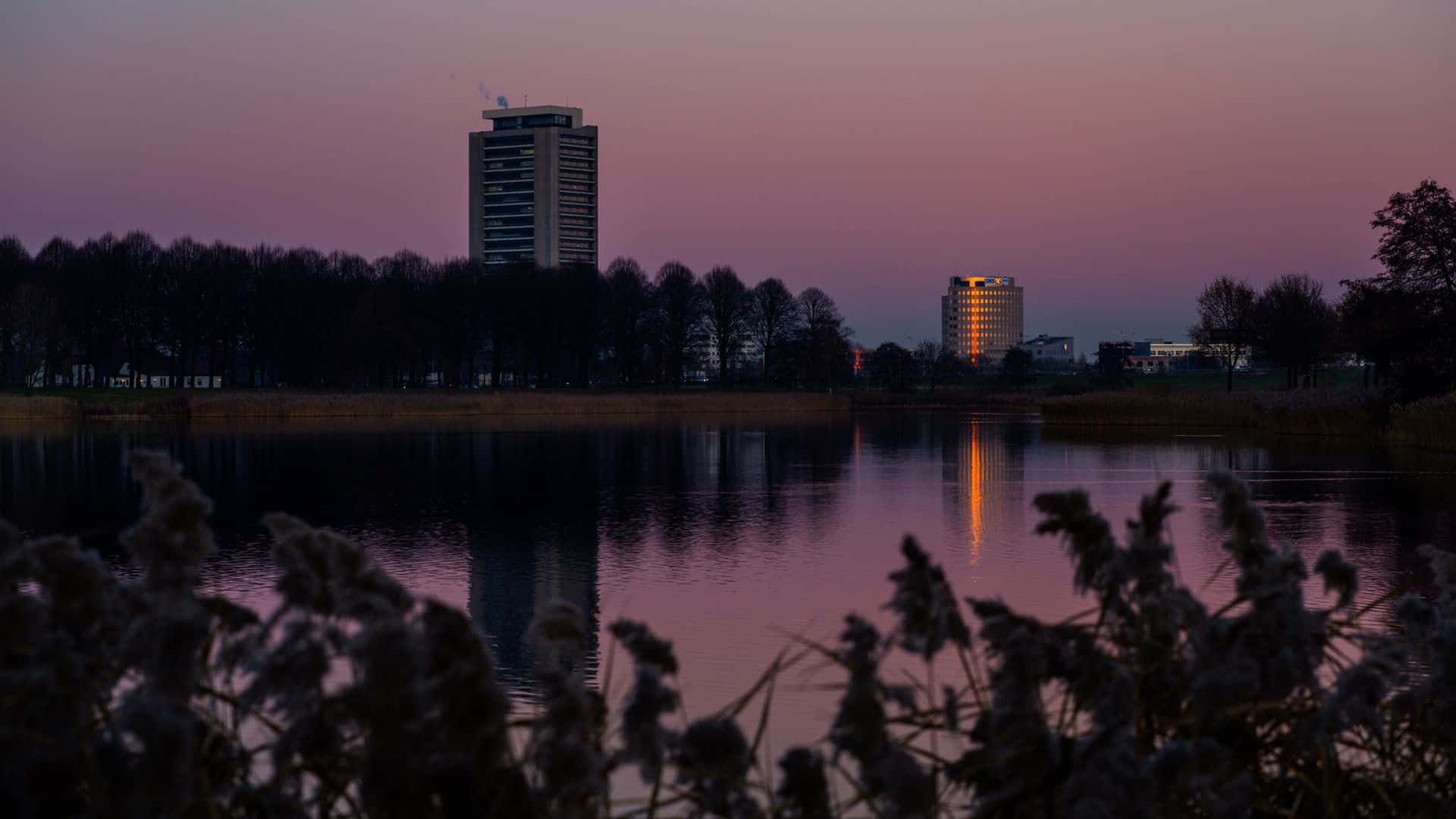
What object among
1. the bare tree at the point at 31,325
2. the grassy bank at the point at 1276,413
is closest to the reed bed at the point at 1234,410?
the grassy bank at the point at 1276,413

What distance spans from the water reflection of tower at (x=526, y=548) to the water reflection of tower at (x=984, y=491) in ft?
14.2

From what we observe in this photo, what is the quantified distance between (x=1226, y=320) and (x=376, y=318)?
46.3 m

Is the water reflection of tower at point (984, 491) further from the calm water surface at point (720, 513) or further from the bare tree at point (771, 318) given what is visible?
the bare tree at point (771, 318)

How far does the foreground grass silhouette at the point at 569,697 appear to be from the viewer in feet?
6.12

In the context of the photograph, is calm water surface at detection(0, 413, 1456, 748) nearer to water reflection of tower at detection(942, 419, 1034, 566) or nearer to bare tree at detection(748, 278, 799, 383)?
water reflection of tower at detection(942, 419, 1034, 566)

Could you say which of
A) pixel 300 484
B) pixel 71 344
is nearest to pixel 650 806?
pixel 300 484

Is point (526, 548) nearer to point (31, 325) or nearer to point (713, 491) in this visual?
point (713, 491)

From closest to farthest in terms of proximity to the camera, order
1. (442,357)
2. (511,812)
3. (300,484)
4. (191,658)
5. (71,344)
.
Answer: (191,658)
(511,812)
(300,484)
(71,344)
(442,357)

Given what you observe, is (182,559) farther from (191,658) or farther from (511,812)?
(511,812)

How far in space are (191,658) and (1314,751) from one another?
8.05 feet

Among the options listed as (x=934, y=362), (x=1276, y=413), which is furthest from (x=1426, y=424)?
(x=934, y=362)

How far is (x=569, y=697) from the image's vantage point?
2.06m

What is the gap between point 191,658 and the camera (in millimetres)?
1838

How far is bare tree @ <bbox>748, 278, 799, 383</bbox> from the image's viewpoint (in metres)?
95.3
